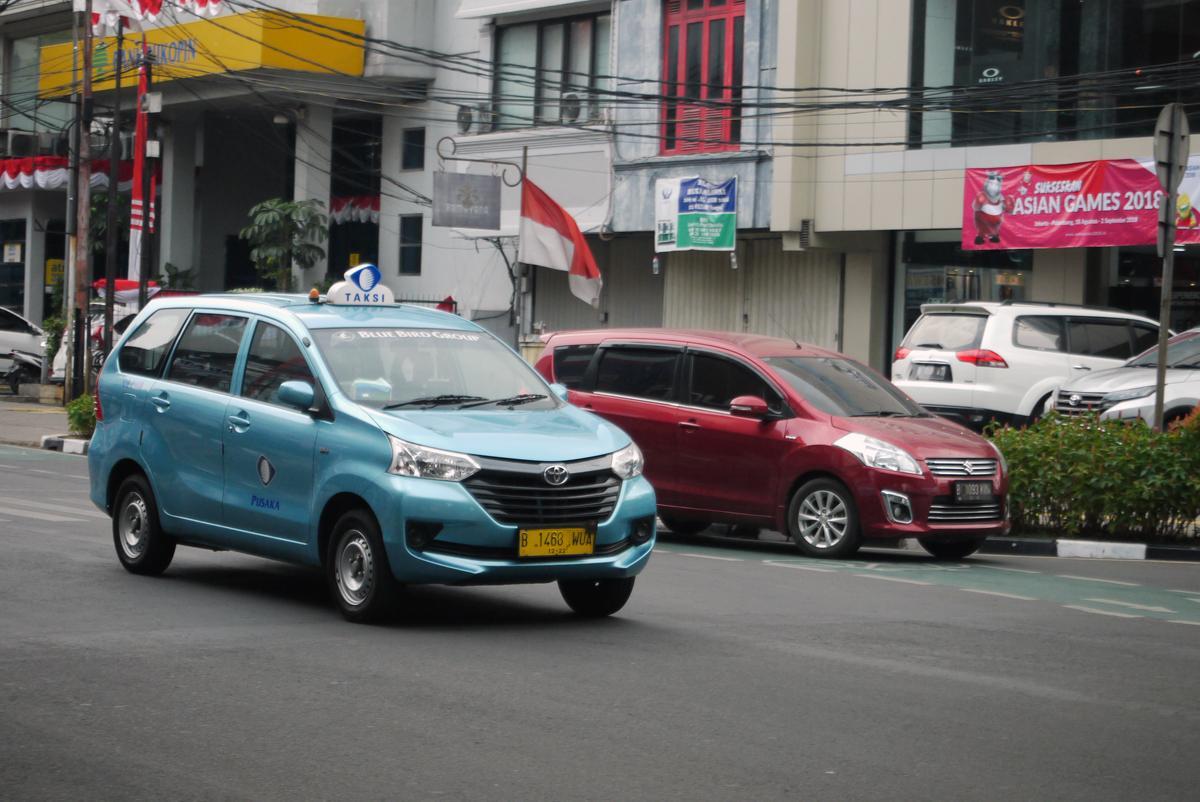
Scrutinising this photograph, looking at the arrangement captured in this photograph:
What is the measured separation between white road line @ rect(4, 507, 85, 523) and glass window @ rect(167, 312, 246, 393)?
13.6 feet

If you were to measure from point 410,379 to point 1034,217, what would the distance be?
696 inches

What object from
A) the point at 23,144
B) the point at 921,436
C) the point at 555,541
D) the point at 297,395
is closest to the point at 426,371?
the point at 297,395

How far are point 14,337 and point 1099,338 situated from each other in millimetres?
27787

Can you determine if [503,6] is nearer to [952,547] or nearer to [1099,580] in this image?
[952,547]

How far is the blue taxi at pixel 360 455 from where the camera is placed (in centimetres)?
877

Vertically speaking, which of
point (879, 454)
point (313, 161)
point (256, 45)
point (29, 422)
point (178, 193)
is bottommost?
point (29, 422)

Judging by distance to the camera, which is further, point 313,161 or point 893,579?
point 313,161

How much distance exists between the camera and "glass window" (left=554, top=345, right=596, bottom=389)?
15.9 meters

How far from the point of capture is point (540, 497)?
8.87 metres

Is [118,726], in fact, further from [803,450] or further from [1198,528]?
[1198,528]

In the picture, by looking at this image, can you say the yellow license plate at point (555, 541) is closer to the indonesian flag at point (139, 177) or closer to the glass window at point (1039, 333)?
the glass window at point (1039, 333)

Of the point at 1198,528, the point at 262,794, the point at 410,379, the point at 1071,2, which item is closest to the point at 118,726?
the point at 262,794

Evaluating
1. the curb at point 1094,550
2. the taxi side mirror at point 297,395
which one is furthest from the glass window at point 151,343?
the curb at point 1094,550

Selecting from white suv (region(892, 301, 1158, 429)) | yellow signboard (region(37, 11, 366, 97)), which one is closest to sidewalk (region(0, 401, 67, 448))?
yellow signboard (region(37, 11, 366, 97))
